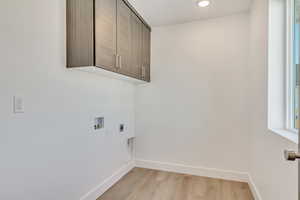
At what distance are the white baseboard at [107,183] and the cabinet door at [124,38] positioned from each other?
1.39 meters

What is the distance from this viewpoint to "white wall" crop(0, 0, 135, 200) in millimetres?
1199

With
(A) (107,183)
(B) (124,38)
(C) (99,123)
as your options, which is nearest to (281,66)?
(B) (124,38)

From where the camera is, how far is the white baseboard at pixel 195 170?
8.22ft

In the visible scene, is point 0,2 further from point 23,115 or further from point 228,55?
point 228,55

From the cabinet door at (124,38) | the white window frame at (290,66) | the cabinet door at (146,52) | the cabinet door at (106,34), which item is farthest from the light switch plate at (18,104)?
the white window frame at (290,66)

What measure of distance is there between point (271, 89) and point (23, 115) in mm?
2065

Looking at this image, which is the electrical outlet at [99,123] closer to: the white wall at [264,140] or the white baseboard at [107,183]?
the white baseboard at [107,183]

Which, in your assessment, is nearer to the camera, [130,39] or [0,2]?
[0,2]

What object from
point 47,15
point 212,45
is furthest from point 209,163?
point 47,15

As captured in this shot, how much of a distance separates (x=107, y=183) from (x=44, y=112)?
1.31m

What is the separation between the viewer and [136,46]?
8.08 ft

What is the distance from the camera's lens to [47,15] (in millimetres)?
1487

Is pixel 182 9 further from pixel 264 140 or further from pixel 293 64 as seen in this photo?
pixel 264 140

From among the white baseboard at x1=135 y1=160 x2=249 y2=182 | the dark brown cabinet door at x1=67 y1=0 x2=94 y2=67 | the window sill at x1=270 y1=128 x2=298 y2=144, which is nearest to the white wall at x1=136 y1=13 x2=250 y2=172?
the white baseboard at x1=135 y1=160 x2=249 y2=182
